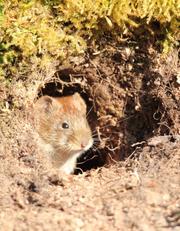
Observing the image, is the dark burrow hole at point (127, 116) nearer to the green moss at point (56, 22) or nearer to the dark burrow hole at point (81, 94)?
the dark burrow hole at point (81, 94)

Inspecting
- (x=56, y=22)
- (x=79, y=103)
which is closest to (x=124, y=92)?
(x=79, y=103)

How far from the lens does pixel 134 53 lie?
4625mm

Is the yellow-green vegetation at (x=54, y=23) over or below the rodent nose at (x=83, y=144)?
over

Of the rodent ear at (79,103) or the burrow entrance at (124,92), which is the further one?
the rodent ear at (79,103)

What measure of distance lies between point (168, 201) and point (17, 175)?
110cm

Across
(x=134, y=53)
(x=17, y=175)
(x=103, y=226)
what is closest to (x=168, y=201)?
(x=103, y=226)

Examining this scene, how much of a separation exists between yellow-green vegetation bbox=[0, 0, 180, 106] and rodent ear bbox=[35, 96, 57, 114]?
54 cm

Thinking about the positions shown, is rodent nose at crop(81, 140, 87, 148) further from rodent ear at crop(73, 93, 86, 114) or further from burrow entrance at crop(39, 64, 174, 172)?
rodent ear at crop(73, 93, 86, 114)

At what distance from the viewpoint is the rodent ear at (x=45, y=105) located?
4906 mm

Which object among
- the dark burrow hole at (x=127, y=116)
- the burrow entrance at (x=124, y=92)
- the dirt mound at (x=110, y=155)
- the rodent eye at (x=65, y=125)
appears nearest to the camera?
→ the dirt mound at (x=110, y=155)

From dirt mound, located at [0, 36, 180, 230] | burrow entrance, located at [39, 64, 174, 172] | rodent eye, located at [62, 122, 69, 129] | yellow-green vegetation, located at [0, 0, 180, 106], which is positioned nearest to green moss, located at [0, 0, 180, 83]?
→ yellow-green vegetation, located at [0, 0, 180, 106]

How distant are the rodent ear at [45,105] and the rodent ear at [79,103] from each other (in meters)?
0.20

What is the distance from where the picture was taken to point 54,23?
4.39m

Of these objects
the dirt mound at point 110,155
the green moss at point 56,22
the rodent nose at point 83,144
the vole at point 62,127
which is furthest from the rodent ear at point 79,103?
the green moss at point 56,22
